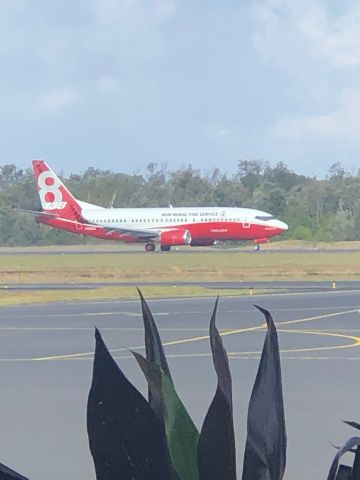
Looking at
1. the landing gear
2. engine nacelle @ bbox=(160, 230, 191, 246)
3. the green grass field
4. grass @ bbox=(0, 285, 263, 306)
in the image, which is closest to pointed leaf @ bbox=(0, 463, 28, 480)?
grass @ bbox=(0, 285, 263, 306)

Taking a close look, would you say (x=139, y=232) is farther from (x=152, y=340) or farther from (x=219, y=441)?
(x=219, y=441)

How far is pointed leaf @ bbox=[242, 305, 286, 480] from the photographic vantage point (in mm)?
1657

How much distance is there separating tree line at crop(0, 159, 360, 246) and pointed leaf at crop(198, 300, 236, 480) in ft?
252

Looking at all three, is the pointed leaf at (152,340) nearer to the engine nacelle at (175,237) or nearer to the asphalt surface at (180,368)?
the asphalt surface at (180,368)

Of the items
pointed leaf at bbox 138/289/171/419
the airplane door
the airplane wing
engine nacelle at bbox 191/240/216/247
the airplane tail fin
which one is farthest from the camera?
the airplane tail fin

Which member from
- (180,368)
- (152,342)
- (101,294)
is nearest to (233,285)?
(101,294)

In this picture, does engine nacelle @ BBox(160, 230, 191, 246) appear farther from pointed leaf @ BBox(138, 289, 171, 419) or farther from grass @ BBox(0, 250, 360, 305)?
pointed leaf @ BBox(138, 289, 171, 419)

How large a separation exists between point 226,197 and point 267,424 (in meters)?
95.6

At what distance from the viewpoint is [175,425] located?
1693 millimetres

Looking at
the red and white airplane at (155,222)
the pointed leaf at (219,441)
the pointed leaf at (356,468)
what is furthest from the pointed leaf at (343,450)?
the red and white airplane at (155,222)

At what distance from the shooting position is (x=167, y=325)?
21828mm

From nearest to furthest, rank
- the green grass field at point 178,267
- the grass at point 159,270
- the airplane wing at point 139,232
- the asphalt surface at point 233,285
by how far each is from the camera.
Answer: the grass at point 159,270 < the asphalt surface at point 233,285 < the green grass field at point 178,267 < the airplane wing at point 139,232

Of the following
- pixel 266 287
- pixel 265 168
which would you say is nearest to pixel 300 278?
pixel 266 287

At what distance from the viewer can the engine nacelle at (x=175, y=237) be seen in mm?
61250
